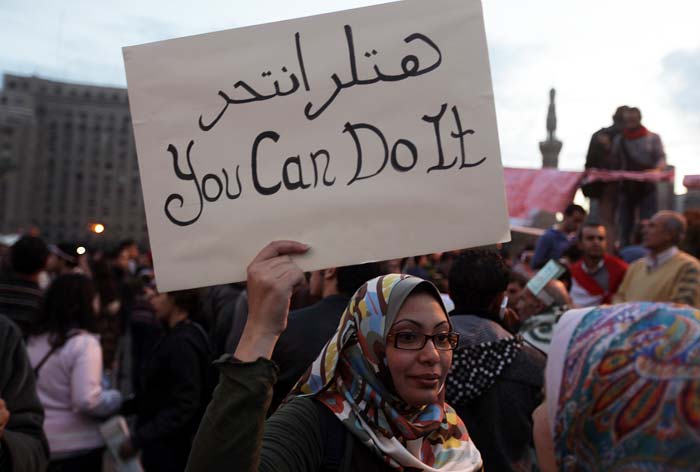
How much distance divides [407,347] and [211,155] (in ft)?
2.88

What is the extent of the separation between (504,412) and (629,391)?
5.22 feet

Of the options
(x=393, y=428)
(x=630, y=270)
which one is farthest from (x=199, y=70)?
(x=630, y=270)

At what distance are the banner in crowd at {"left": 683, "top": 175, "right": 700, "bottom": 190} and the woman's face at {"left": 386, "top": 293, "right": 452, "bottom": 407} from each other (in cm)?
563

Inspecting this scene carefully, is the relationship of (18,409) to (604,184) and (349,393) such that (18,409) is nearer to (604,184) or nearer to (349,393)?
(349,393)

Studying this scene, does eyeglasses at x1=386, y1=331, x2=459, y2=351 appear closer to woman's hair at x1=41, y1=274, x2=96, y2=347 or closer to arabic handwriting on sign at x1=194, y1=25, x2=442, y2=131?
arabic handwriting on sign at x1=194, y1=25, x2=442, y2=131

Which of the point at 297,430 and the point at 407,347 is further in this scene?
the point at 407,347

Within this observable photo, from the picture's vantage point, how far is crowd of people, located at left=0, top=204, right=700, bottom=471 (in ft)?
5.21

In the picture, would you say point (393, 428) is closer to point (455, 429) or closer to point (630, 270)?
point (455, 429)

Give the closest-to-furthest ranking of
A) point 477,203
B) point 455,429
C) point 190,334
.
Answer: point 477,203, point 455,429, point 190,334

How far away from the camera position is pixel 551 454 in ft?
5.98

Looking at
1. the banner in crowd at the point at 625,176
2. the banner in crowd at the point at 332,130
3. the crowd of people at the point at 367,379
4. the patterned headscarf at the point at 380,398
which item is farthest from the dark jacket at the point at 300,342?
the banner in crowd at the point at 625,176

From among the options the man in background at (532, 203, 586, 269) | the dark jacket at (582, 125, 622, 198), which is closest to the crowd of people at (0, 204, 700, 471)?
the man in background at (532, 203, 586, 269)

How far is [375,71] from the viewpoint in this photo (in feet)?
7.33

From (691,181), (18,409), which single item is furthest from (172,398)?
(691,181)
